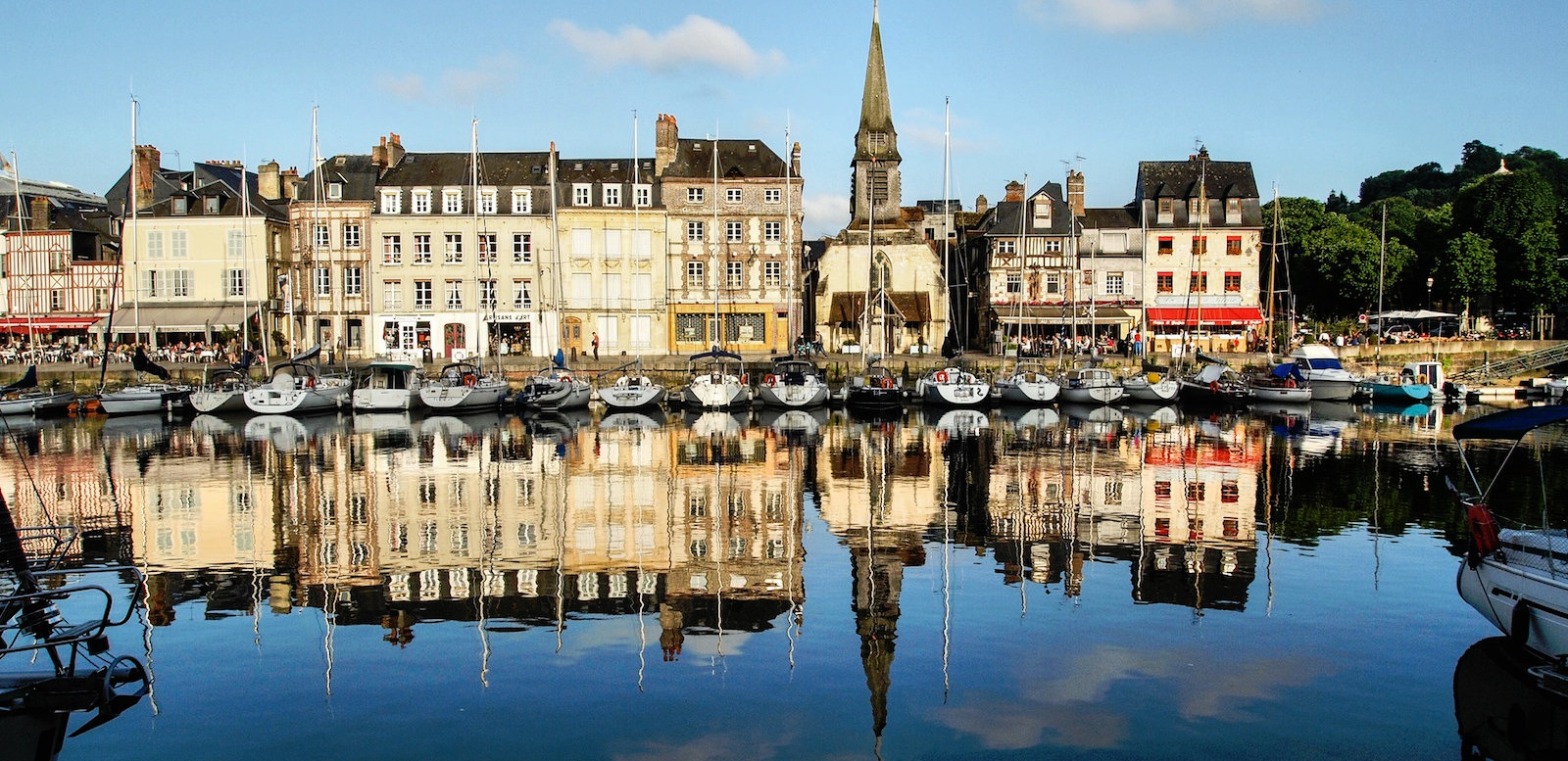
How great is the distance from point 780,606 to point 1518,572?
811cm

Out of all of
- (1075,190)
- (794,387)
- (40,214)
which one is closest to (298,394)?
(794,387)

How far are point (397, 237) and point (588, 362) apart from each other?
12017 millimetres

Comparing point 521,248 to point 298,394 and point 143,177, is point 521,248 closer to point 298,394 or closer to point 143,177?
point 298,394

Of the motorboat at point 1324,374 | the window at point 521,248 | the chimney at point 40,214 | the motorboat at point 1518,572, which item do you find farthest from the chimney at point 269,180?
the motorboat at point 1518,572

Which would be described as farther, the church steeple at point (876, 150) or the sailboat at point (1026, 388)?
the church steeple at point (876, 150)

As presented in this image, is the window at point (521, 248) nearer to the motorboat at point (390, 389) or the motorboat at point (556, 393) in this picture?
the motorboat at point (390, 389)

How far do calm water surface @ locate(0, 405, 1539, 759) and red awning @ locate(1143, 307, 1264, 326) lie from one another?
111ft

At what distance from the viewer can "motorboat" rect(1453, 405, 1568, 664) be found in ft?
38.2

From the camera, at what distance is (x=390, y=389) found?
1870 inches

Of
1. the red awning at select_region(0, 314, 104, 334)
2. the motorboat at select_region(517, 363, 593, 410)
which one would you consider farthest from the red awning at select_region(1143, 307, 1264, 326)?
the red awning at select_region(0, 314, 104, 334)

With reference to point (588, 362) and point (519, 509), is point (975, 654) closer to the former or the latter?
point (519, 509)

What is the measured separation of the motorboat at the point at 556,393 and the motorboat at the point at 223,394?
10618 mm

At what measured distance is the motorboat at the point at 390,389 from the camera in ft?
154

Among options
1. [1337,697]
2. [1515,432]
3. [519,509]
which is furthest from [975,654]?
[519,509]
